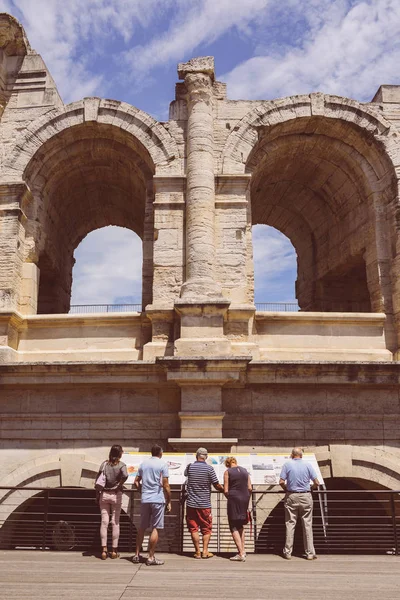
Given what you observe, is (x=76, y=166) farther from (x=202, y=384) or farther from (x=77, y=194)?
(x=202, y=384)

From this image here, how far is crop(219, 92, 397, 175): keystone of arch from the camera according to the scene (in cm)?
1160

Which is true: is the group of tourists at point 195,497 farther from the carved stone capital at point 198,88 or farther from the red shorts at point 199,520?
the carved stone capital at point 198,88

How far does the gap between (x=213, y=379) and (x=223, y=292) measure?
1.78 meters

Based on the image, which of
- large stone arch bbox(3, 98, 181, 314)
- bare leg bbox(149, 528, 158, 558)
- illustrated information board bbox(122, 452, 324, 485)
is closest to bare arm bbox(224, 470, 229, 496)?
illustrated information board bbox(122, 452, 324, 485)

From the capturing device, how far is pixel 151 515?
7.27 m

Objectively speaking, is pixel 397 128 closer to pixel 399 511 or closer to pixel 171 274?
pixel 171 274

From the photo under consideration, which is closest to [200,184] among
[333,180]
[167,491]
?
[333,180]

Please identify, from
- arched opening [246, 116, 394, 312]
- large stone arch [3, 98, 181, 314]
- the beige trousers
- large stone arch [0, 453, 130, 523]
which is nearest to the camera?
the beige trousers

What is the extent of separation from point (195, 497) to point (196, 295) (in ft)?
12.4

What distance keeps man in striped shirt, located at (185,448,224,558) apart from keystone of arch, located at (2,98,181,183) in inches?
241

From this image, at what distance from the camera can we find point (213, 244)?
35.8ft

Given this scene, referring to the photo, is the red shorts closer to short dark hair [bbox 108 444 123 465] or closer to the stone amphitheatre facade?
short dark hair [bbox 108 444 123 465]

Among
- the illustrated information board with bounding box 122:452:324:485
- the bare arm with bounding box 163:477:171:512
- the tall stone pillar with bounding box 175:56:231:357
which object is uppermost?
the tall stone pillar with bounding box 175:56:231:357

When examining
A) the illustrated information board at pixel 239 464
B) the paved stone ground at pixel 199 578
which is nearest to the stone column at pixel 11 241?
the illustrated information board at pixel 239 464
